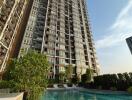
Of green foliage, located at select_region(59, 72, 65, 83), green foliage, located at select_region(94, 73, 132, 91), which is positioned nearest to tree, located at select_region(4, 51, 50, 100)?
green foliage, located at select_region(94, 73, 132, 91)

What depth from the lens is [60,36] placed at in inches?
3349

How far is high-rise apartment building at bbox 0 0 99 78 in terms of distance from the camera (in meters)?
76.0

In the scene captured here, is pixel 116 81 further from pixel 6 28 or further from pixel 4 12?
pixel 4 12

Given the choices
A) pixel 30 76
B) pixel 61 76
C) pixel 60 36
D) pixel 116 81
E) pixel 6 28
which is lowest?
pixel 30 76

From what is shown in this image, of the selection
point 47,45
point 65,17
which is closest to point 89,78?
point 47,45

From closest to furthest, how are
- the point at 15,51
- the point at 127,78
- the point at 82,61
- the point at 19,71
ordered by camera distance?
the point at 19,71, the point at 127,78, the point at 15,51, the point at 82,61

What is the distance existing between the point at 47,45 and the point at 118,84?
42894 mm

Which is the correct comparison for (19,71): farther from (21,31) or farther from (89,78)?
(21,31)

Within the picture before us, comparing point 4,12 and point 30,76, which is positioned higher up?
point 4,12

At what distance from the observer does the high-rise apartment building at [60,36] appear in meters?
76.0

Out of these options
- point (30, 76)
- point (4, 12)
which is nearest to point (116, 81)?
point (30, 76)

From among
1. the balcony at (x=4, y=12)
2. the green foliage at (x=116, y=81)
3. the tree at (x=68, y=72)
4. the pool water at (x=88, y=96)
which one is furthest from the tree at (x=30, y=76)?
the tree at (x=68, y=72)

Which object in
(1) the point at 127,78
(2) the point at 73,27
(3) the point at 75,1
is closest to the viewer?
(1) the point at 127,78

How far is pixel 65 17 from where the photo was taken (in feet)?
315
